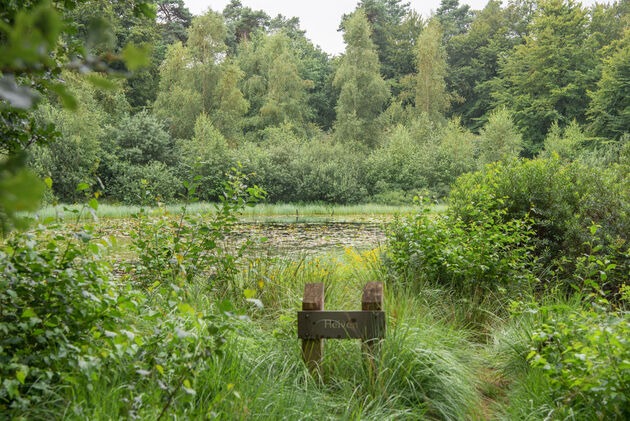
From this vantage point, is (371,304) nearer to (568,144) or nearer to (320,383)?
(320,383)

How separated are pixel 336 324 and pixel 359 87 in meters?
29.3

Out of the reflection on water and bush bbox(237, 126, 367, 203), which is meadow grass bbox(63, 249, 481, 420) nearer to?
the reflection on water

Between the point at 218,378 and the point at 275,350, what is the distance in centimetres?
72

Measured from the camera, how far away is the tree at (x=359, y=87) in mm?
29438

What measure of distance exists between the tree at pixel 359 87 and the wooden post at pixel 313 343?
27.0 meters

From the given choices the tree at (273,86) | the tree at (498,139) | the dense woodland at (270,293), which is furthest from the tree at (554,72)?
the dense woodland at (270,293)

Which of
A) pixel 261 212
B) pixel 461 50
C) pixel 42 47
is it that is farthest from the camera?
pixel 461 50

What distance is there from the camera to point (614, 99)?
25.5 meters

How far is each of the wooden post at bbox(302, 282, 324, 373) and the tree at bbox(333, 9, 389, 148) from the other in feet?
88.4

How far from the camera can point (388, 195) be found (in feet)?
70.5

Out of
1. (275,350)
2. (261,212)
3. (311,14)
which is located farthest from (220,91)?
(275,350)

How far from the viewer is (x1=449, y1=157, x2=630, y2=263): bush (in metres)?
5.13

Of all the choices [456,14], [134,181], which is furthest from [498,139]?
[456,14]

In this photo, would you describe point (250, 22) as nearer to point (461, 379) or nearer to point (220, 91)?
point (220, 91)
